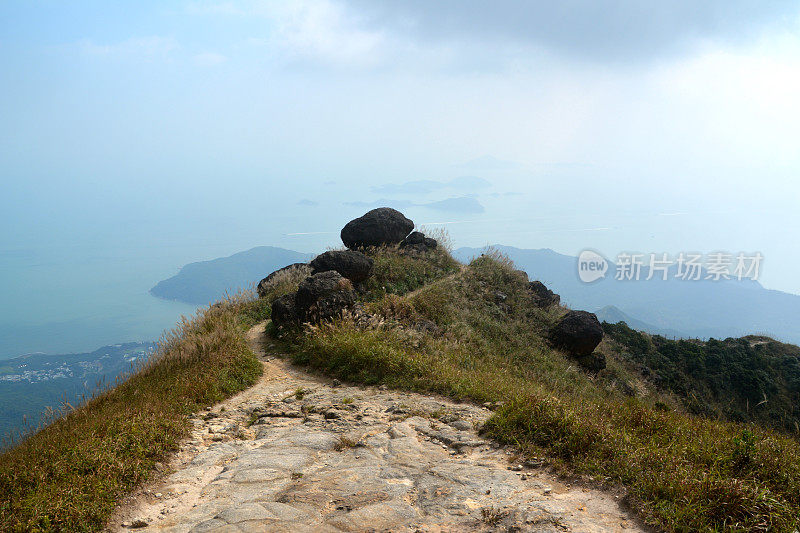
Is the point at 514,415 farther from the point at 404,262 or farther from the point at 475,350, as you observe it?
the point at 404,262

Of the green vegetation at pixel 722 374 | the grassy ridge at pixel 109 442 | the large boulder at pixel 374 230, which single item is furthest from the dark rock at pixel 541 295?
the grassy ridge at pixel 109 442

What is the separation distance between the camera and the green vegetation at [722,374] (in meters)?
22.2

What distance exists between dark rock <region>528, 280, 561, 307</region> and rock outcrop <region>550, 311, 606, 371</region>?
93.1 inches

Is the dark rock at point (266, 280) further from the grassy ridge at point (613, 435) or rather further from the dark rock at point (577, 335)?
the dark rock at point (577, 335)

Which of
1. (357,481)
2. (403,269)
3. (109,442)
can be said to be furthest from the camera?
(403,269)

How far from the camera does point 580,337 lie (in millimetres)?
19812

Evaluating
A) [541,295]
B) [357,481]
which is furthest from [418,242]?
[357,481]

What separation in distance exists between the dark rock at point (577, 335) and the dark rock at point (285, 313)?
11331 millimetres

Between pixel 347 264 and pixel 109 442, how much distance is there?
37.6ft

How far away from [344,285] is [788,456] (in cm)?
1147

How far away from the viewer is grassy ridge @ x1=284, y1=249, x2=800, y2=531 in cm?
446

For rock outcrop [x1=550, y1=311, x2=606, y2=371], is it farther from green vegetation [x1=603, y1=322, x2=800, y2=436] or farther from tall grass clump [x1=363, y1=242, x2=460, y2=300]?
tall grass clump [x1=363, y1=242, x2=460, y2=300]

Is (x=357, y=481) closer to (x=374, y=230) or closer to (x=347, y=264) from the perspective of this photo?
(x=347, y=264)

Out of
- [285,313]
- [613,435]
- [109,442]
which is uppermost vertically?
[613,435]
